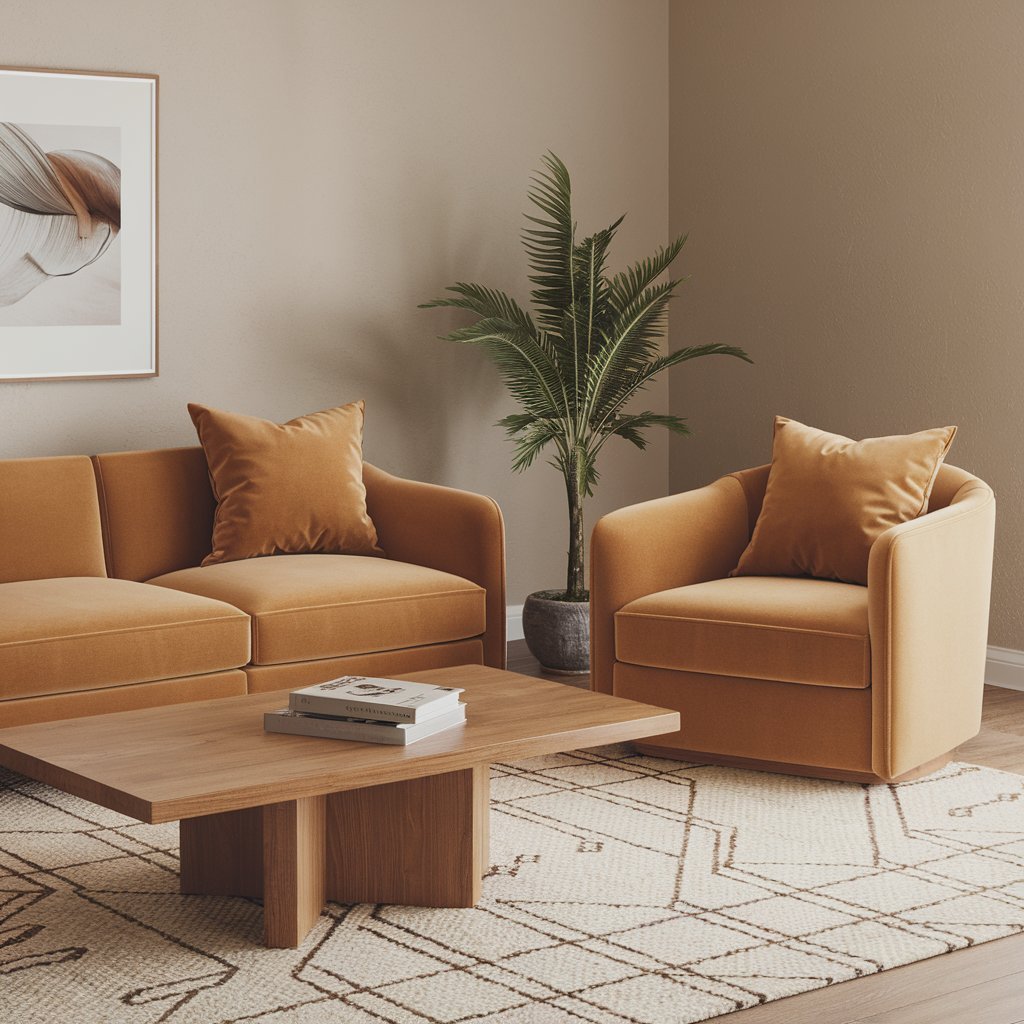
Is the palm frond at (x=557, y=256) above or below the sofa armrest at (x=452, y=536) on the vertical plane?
above

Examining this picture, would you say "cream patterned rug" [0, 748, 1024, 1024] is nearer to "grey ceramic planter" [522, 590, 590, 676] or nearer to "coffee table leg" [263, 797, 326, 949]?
"coffee table leg" [263, 797, 326, 949]

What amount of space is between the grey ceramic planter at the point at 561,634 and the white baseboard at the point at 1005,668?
1.30 meters

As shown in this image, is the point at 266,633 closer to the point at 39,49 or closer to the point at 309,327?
the point at 309,327

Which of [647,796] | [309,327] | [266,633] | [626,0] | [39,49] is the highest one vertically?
[626,0]

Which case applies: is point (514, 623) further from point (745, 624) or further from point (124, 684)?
point (124, 684)

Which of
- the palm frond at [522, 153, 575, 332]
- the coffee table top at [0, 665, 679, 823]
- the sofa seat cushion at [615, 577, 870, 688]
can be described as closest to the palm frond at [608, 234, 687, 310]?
the palm frond at [522, 153, 575, 332]

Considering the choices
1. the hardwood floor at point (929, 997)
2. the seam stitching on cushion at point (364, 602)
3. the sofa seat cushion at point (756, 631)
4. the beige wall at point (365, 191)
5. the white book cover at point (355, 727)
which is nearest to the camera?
the hardwood floor at point (929, 997)

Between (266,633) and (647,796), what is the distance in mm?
1063

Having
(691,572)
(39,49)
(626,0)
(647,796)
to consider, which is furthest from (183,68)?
(647,796)

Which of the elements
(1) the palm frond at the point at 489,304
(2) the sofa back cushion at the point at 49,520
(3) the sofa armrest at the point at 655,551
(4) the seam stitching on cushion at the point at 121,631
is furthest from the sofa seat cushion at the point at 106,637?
(1) the palm frond at the point at 489,304

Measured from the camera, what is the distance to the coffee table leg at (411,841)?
2799 millimetres

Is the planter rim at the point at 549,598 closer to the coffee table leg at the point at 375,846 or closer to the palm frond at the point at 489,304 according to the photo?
the palm frond at the point at 489,304

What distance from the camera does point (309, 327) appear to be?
5.11 m

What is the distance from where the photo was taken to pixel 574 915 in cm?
285
